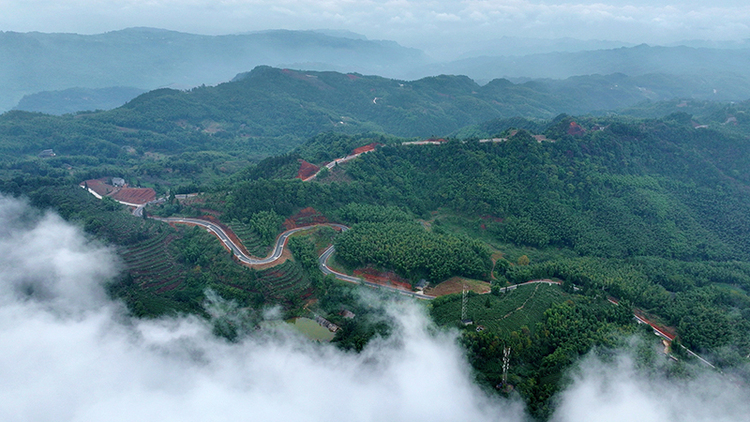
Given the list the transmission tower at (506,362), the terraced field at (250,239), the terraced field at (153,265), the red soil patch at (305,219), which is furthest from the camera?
the red soil patch at (305,219)

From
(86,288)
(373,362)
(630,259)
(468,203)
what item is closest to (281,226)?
(86,288)

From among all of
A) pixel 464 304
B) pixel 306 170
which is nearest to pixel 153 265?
pixel 306 170

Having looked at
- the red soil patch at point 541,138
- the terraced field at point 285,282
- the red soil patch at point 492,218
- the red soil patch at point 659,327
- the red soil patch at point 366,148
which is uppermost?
the red soil patch at point 541,138

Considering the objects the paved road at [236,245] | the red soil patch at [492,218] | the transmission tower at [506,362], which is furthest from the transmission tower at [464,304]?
the red soil patch at [492,218]

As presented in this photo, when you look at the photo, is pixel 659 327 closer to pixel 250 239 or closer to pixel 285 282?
pixel 285 282

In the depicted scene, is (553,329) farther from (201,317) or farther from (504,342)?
(201,317)

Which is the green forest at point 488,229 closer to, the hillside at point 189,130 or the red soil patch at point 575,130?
the red soil patch at point 575,130

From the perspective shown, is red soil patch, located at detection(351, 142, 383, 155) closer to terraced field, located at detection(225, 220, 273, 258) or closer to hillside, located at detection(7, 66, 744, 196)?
hillside, located at detection(7, 66, 744, 196)
